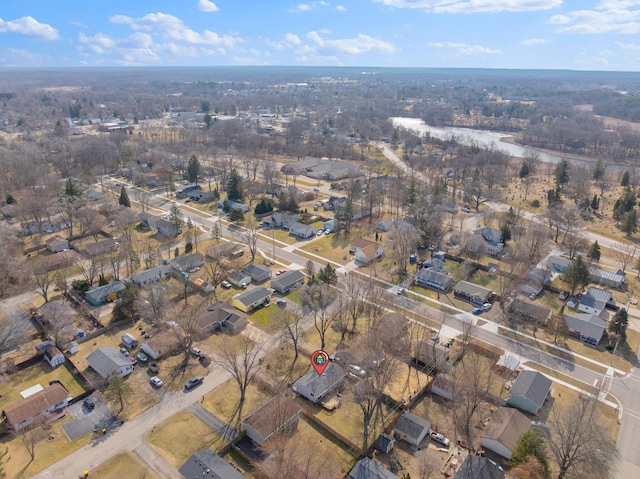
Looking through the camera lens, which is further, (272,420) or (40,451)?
(272,420)

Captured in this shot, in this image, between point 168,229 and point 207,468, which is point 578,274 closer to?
point 207,468

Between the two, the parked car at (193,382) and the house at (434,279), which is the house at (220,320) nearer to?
the parked car at (193,382)

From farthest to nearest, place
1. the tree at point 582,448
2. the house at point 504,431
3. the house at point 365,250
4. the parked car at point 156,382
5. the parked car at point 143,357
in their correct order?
the house at point 365,250
the parked car at point 143,357
the parked car at point 156,382
the house at point 504,431
the tree at point 582,448

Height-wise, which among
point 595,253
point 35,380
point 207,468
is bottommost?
point 35,380

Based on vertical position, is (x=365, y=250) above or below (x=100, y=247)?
above

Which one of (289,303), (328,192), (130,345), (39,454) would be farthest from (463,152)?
(39,454)

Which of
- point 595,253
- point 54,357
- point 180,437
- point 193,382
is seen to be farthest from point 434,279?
point 54,357

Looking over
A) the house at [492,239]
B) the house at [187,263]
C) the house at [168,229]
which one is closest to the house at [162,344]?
the house at [187,263]

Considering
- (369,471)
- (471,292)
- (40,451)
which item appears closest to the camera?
(369,471)
